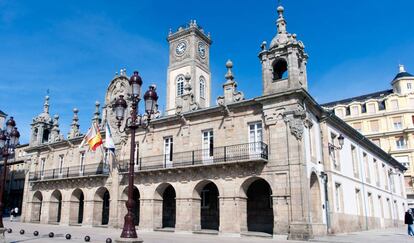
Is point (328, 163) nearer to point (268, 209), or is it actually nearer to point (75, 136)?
point (268, 209)

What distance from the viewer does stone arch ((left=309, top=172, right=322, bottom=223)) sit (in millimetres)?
17828

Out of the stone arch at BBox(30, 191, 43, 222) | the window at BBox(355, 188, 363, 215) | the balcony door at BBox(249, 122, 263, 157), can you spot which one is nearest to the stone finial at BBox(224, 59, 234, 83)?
the balcony door at BBox(249, 122, 263, 157)

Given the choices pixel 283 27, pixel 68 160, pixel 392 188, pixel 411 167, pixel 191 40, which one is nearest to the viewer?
pixel 283 27

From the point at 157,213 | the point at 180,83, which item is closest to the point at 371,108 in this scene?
the point at 180,83

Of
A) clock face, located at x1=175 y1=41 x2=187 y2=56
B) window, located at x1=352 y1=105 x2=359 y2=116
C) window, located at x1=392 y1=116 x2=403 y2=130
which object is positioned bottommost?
window, located at x1=392 y1=116 x2=403 y2=130

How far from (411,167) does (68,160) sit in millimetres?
36773

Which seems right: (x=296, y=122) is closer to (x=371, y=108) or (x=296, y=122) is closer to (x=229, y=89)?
(x=229, y=89)

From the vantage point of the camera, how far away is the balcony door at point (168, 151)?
877 inches

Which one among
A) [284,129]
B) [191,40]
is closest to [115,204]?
[284,129]

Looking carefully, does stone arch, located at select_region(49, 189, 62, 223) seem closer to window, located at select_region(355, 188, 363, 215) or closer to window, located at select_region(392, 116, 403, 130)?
window, located at select_region(355, 188, 363, 215)

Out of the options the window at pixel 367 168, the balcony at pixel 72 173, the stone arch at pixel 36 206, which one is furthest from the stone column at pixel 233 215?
the stone arch at pixel 36 206

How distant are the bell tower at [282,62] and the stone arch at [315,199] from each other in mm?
4800

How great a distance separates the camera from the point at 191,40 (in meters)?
38.2

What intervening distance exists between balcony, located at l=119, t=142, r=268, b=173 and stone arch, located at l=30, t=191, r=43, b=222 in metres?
11.8
